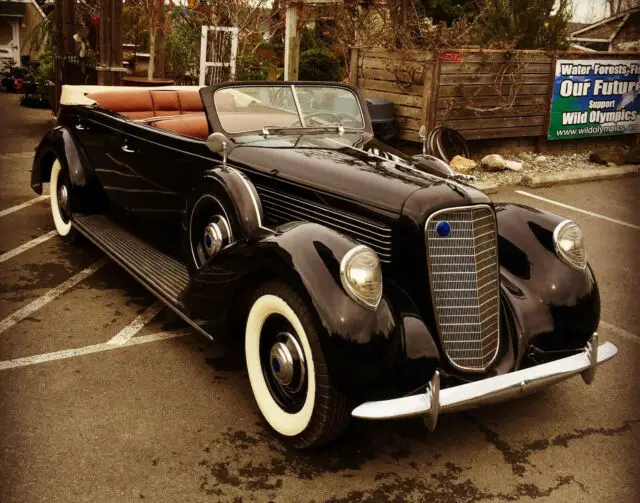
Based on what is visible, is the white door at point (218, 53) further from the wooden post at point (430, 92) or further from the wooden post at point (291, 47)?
the wooden post at point (430, 92)

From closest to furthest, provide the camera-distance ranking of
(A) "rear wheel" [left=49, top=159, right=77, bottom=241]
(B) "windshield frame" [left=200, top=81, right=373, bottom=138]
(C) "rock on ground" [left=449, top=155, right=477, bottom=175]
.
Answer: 1. (B) "windshield frame" [left=200, top=81, right=373, bottom=138]
2. (A) "rear wheel" [left=49, top=159, right=77, bottom=241]
3. (C) "rock on ground" [left=449, top=155, right=477, bottom=175]

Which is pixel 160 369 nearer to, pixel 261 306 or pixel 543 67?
pixel 261 306

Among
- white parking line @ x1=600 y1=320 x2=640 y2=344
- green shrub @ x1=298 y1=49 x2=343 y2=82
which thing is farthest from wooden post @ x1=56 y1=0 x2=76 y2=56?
white parking line @ x1=600 y1=320 x2=640 y2=344

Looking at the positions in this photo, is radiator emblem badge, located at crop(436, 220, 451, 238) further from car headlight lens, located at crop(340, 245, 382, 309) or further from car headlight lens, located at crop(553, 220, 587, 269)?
car headlight lens, located at crop(553, 220, 587, 269)

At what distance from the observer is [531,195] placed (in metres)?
8.28

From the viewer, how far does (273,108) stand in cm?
418

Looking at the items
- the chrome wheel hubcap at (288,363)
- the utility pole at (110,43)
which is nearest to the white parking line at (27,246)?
the chrome wheel hubcap at (288,363)

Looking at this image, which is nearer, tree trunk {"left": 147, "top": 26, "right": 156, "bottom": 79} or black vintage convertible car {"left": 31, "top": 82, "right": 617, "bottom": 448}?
black vintage convertible car {"left": 31, "top": 82, "right": 617, "bottom": 448}

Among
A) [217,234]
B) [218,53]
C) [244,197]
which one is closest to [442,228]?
[244,197]

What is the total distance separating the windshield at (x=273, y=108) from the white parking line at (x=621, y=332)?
7.11 ft

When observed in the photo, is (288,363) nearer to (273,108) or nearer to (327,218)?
(327,218)

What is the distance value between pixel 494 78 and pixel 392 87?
4.73ft

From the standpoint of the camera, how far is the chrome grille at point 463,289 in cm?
300

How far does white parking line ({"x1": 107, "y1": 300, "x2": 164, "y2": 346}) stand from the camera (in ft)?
12.9
